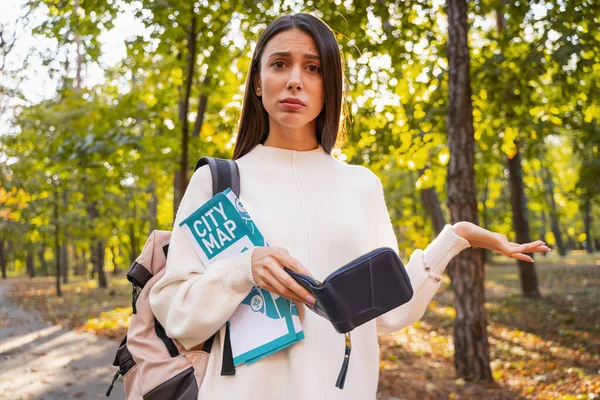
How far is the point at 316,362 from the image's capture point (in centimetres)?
163

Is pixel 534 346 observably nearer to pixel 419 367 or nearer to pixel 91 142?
pixel 419 367

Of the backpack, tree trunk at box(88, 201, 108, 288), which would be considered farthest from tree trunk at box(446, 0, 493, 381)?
tree trunk at box(88, 201, 108, 288)

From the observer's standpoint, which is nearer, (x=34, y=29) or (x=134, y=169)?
(x=34, y=29)

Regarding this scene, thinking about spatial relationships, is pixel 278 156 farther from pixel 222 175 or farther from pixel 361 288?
pixel 361 288

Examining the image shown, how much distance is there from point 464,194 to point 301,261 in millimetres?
5244

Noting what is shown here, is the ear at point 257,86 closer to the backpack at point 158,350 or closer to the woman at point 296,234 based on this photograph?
the woman at point 296,234

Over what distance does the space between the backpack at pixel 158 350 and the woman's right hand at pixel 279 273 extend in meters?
0.31

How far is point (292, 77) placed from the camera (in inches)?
68.1

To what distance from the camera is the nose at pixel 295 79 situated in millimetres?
1721

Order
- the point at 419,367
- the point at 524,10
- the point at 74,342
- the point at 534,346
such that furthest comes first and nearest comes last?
1. the point at 74,342
2. the point at 534,346
3. the point at 419,367
4. the point at 524,10

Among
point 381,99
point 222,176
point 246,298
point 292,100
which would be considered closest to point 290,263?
point 246,298

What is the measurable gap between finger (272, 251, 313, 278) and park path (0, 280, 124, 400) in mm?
5159

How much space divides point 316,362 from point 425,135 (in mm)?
7193

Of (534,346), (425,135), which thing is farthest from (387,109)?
(534,346)
